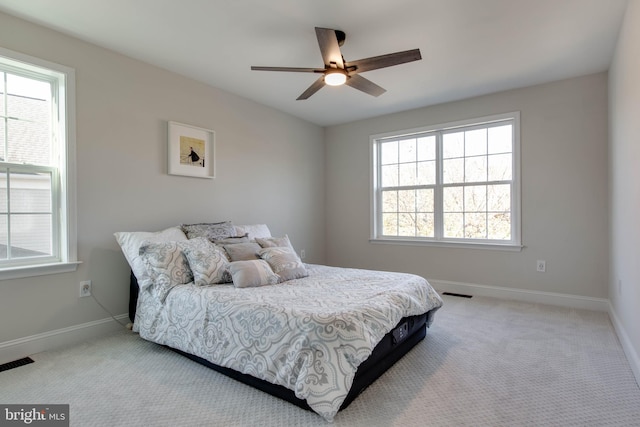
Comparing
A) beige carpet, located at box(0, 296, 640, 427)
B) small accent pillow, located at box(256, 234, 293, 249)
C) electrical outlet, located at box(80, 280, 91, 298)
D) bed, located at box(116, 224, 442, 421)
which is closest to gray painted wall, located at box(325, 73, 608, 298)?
beige carpet, located at box(0, 296, 640, 427)

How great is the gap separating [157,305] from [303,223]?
2.72m

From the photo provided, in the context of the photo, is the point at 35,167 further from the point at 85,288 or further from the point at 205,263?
the point at 205,263

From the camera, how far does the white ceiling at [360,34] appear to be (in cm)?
231

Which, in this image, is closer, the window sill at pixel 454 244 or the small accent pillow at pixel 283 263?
the small accent pillow at pixel 283 263

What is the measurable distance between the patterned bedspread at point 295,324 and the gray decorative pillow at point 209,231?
0.67m

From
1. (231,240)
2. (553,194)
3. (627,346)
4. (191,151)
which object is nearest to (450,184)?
(553,194)

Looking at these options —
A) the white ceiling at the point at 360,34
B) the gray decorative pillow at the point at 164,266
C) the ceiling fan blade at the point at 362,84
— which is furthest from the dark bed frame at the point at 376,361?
the white ceiling at the point at 360,34

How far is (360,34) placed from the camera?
103 inches

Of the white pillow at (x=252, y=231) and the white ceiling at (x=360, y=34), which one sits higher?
the white ceiling at (x=360, y=34)

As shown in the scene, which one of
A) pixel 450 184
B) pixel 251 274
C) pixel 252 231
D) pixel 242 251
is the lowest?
pixel 251 274

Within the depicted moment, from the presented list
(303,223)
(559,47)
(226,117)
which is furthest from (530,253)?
(226,117)

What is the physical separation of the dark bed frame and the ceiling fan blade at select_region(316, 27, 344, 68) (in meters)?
1.90

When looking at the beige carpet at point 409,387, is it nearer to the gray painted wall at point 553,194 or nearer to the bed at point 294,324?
the bed at point 294,324

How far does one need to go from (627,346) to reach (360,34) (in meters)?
3.04
